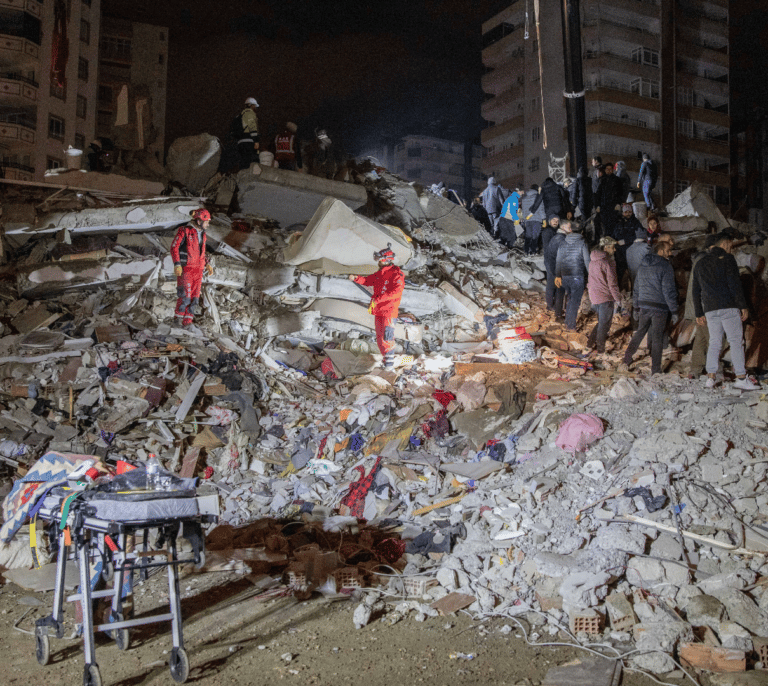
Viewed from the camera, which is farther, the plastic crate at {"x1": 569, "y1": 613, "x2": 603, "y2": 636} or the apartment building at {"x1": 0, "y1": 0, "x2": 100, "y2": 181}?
the apartment building at {"x1": 0, "y1": 0, "x2": 100, "y2": 181}

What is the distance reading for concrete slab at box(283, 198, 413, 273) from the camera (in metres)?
10.8

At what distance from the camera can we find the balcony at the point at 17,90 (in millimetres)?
26859

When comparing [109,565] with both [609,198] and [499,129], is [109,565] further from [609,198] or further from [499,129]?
[499,129]

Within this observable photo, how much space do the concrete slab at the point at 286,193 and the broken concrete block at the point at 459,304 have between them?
3068 mm

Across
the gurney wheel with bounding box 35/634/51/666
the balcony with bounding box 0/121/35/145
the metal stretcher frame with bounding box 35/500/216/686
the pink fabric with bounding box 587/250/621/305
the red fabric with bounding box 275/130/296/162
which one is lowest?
the gurney wheel with bounding box 35/634/51/666

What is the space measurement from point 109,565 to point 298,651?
136cm

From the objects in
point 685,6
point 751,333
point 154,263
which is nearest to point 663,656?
point 751,333

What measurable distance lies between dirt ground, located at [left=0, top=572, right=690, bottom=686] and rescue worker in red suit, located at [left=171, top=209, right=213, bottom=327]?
541cm

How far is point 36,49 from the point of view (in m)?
27.9

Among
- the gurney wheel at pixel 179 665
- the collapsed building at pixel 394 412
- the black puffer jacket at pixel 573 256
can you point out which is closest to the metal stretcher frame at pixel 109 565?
the gurney wheel at pixel 179 665

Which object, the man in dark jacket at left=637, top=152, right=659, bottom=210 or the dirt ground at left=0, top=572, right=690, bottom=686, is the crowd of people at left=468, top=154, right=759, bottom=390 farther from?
the dirt ground at left=0, top=572, right=690, bottom=686

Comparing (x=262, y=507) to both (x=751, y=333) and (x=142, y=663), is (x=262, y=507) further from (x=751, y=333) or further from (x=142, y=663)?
(x=751, y=333)

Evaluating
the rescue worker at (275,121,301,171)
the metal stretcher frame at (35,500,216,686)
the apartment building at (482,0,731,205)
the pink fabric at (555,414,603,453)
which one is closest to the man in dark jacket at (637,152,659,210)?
the rescue worker at (275,121,301,171)

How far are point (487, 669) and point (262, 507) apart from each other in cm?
410
